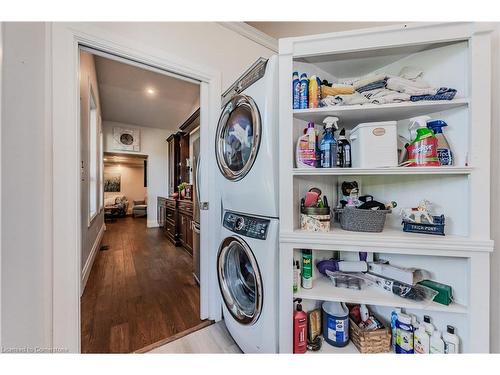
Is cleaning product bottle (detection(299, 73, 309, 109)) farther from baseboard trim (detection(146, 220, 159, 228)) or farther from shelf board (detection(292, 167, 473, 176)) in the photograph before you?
baseboard trim (detection(146, 220, 159, 228))

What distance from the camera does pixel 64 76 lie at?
103 centimetres

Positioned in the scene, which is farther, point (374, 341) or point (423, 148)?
point (374, 341)

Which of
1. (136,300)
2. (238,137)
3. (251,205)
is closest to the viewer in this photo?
(251,205)

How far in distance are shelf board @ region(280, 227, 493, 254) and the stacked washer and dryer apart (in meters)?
0.14

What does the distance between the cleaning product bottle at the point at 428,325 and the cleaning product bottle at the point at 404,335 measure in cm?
6

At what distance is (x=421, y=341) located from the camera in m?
0.93

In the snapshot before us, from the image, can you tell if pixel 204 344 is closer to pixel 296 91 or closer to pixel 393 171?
pixel 393 171

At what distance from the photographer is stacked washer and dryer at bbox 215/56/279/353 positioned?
3.22 feet

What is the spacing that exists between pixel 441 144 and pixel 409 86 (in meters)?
0.31

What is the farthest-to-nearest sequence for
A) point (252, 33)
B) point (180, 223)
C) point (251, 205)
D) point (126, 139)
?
point (126, 139)
point (180, 223)
point (252, 33)
point (251, 205)

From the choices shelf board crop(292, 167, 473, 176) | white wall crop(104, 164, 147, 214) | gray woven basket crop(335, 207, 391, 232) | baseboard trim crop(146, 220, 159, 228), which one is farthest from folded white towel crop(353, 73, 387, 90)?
white wall crop(104, 164, 147, 214)

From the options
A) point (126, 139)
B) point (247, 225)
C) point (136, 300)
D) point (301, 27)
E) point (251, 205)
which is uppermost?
point (301, 27)

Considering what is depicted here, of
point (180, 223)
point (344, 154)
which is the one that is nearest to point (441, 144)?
point (344, 154)

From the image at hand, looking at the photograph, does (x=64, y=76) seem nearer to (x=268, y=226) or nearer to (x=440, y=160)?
(x=268, y=226)
